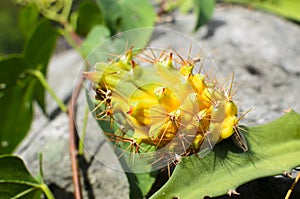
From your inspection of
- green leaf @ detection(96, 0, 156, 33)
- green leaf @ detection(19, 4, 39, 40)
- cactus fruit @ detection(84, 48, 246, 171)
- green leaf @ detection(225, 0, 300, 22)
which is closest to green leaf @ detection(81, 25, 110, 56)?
green leaf @ detection(96, 0, 156, 33)

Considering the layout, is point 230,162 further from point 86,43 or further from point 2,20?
point 2,20

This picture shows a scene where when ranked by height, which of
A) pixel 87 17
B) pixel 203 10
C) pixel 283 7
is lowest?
pixel 283 7

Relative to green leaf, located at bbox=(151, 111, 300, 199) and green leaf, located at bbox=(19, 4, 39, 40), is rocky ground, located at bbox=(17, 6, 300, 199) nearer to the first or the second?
green leaf, located at bbox=(151, 111, 300, 199)

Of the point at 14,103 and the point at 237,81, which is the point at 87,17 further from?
the point at 237,81

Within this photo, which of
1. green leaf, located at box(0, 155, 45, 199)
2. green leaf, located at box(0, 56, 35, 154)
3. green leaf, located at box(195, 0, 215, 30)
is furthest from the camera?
green leaf, located at box(195, 0, 215, 30)

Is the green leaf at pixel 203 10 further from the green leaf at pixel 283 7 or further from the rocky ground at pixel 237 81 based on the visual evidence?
the green leaf at pixel 283 7

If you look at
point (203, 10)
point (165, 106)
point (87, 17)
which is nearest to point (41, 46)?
point (87, 17)

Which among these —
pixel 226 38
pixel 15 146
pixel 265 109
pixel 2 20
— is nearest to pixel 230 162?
pixel 265 109
